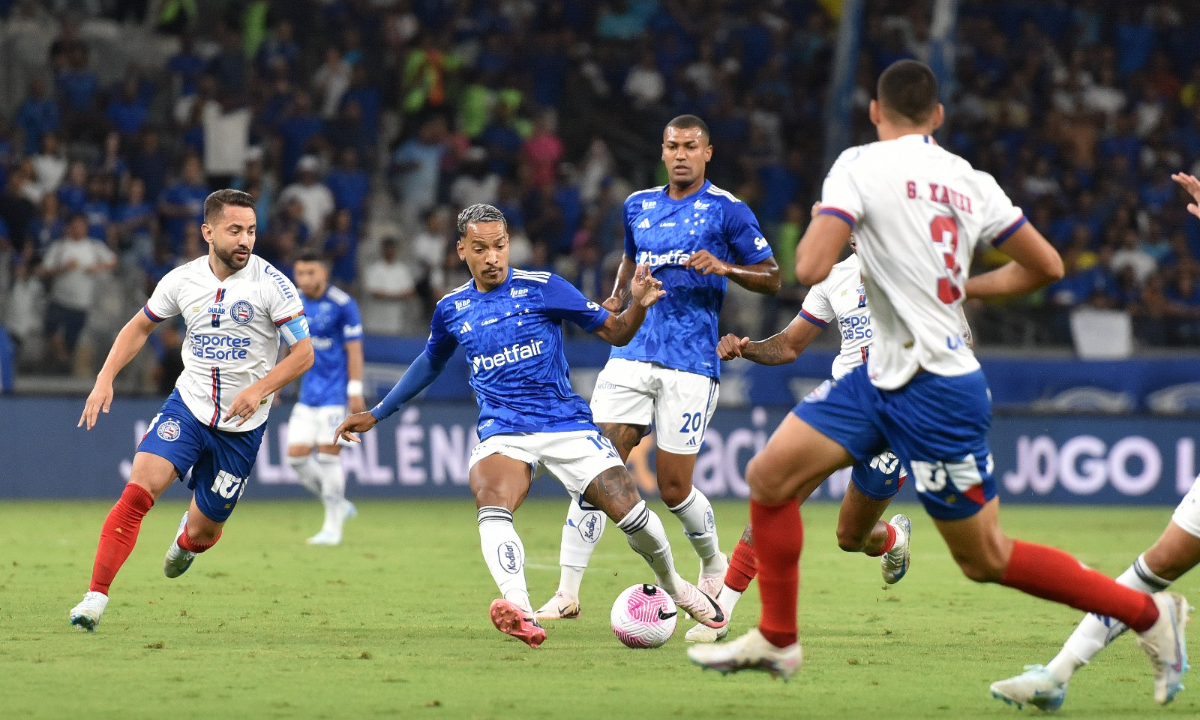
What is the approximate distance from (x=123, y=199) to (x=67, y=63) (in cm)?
279

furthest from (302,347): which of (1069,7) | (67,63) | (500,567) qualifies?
(1069,7)

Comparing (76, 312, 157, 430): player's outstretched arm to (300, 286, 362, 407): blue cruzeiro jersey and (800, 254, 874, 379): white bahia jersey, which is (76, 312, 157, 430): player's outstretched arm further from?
(300, 286, 362, 407): blue cruzeiro jersey

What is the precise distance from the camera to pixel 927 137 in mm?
5965

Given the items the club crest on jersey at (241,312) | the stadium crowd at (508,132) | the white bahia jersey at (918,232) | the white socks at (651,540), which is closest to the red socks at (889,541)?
the white socks at (651,540)

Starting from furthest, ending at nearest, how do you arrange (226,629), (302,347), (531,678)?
(302,347)
(226,629)
(531,678)

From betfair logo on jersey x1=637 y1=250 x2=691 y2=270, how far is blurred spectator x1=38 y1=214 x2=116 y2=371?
11.0 meters

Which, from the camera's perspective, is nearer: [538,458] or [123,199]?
[538,458]

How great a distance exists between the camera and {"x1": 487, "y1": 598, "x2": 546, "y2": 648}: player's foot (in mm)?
7020

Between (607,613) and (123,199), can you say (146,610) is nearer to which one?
(607,613)

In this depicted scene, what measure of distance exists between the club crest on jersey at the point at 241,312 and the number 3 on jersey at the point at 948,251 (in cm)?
433

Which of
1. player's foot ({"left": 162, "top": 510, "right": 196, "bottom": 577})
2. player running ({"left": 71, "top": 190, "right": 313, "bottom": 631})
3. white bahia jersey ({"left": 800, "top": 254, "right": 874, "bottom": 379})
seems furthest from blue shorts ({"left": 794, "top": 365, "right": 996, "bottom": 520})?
player's foot ({"left": 162, "top": 510, "right": 196, "bottom": 577})

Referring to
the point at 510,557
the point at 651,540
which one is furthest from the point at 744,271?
the point at 510,557

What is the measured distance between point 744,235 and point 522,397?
170 cm

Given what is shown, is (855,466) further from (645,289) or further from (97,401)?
(97,401)
